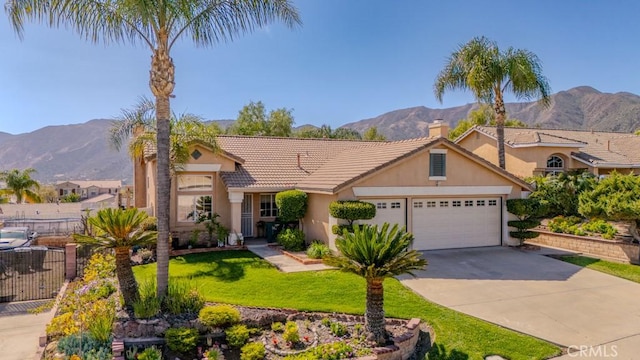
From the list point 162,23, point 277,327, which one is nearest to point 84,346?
point 277,327

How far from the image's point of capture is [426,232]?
58.9ft

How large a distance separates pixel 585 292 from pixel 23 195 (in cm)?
Answer: 5597

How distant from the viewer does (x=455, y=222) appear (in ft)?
60.6

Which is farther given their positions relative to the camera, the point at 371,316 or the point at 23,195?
the point at 23,195

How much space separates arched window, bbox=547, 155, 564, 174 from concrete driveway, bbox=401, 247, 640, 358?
15.0 metres

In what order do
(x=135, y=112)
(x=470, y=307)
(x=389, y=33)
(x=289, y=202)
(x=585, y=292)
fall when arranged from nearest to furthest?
(x=470, y=307) < (x=585, y=292) < (x=135, y=112) < (x=289, y=202) < (x=389, y=33)

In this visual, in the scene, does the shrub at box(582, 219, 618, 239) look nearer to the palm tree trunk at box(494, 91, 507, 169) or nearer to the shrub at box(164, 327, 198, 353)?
the palm tree trunk at box(494, 91, 507, 169)

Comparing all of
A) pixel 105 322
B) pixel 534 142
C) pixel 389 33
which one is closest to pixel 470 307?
pixel 105 322

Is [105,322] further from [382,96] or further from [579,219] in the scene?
[382,96]

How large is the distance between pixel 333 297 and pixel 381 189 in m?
6.45

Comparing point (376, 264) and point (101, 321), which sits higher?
point (376, 264)

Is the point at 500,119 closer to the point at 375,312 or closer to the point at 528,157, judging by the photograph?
the point at 528,157

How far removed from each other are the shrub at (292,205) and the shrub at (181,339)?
9.90 m

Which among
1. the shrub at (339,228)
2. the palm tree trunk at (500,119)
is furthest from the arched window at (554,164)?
the shrub at (339,228)
